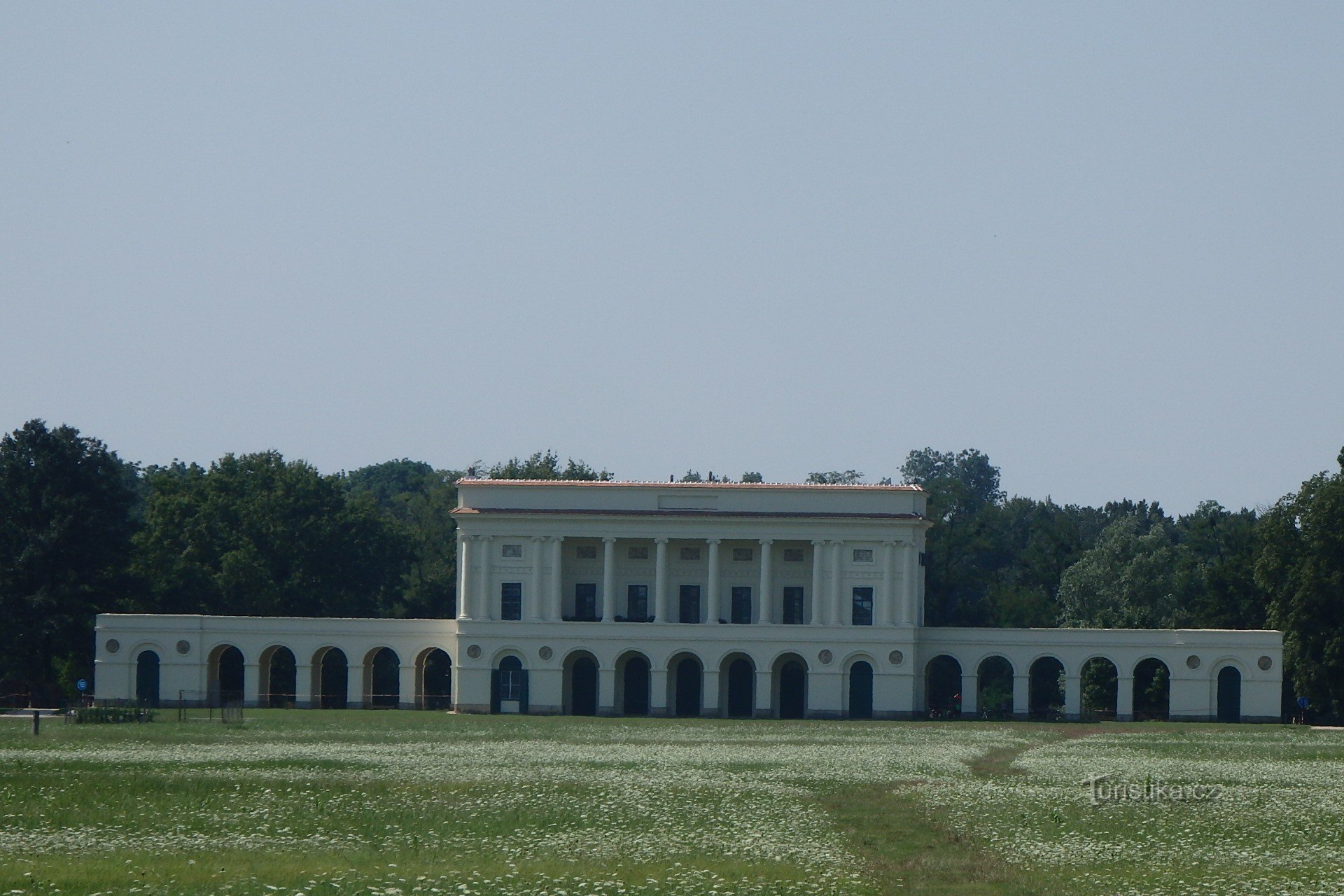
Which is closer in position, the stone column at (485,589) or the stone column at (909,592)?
the stone column at (909,592)

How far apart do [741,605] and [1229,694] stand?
73.7ft

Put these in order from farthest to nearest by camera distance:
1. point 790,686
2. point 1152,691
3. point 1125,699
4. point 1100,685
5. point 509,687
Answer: point 1100,685
point 790,686
point 1152,691
point 509,687
point 1125,699

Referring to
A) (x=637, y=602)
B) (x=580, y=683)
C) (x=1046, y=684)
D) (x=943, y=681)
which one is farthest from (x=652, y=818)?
(x=1046, y=684)

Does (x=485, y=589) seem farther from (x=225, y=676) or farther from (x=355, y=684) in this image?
(x=225, y=676)

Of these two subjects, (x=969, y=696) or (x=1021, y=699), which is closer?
(x=1021, y=699)

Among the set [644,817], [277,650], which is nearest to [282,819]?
[644,817]

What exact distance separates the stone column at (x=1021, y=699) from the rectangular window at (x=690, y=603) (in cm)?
1510

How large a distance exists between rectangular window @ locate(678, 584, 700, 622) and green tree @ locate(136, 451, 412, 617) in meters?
21.0

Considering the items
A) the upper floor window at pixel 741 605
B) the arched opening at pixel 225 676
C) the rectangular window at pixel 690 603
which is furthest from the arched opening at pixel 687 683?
the arched opening at pixel 225 676

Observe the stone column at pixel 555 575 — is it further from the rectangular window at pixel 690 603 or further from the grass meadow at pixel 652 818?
the grass meadow at pixel 652 818

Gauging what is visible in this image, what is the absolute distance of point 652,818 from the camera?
3083 centimetres

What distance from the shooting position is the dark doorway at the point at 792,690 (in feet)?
294

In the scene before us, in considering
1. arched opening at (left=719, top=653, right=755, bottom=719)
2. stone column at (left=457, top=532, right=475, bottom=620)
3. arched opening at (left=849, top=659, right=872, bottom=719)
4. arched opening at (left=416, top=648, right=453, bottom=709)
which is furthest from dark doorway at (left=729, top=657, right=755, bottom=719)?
arched opening at (left=416, top=648, right=453, bottom=709)

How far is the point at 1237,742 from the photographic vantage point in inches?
2329
